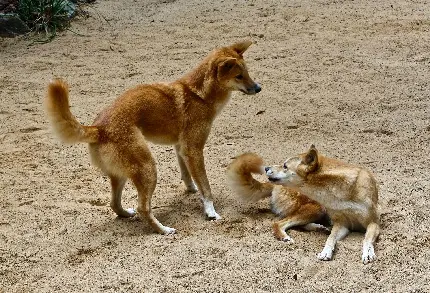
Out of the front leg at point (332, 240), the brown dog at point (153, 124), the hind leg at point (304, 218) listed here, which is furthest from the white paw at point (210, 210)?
the front leg at point (332, 240)

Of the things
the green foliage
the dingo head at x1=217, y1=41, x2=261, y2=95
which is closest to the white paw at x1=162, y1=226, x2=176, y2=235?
the dingo head at x1=217, y1=41, x2=261, y2=95

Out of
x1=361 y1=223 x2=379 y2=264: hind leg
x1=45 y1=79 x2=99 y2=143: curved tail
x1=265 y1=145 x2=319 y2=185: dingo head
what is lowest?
x1=361 y1=223 x2=379 y2=264: hind leg

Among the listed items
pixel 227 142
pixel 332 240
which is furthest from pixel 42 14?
pixel 332 240

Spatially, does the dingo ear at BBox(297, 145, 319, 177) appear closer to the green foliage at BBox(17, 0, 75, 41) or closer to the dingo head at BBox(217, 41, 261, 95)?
the dingo head at BBox(217, 41, 261, 95)

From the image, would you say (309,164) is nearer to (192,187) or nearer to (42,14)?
(192,187)

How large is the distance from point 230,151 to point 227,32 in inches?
143

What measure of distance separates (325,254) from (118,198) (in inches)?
63.5

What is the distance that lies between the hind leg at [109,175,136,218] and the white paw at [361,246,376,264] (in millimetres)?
1777

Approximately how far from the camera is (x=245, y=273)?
3.98 metres

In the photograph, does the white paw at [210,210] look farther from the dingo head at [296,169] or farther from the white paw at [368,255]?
the white paw at [368,255]

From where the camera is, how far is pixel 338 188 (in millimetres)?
4465

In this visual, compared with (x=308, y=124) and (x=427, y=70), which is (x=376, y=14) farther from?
(x=308, y=124)

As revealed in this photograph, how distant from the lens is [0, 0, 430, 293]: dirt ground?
4035 mm

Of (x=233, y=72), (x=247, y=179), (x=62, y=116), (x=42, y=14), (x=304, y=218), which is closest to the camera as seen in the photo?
(x=62, y=116)
